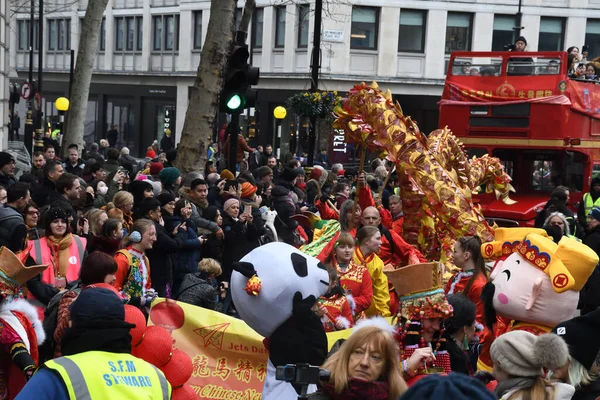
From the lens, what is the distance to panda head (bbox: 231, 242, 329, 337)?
557 centimetres

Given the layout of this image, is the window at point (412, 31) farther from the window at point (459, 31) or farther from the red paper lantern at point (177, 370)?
the red paper lantern at point (177, 370)

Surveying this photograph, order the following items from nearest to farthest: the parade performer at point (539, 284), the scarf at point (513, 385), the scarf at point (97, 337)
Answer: the scarf at point (97, 337)
the scarf at point (513, 385)
the parade performer at point (539, 284)

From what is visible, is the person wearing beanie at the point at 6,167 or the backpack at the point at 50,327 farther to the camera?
the person wearing beanie at the point at 6,167

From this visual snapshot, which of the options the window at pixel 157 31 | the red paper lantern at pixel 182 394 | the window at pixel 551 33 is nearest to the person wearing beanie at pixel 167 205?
the red paper lantern at pixel 182 394

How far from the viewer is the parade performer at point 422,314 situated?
5.64m

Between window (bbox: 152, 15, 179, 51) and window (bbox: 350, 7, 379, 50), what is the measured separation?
382 inches

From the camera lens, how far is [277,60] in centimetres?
3962

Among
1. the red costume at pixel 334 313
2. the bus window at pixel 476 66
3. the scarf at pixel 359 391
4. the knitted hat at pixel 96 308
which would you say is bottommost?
the red costume at pixel 334 313

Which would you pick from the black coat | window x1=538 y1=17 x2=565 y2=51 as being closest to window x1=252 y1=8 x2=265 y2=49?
window x1=538 y1=17 x2=565 y2=51

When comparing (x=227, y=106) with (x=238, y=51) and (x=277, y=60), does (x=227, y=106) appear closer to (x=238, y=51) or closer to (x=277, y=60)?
(x=238, y=51)

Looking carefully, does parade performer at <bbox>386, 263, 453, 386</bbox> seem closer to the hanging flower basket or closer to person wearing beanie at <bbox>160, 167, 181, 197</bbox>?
person wearing beanie at <bbox>160, 167, 181, 197</bbox>

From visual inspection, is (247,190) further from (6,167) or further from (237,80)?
(6,167)

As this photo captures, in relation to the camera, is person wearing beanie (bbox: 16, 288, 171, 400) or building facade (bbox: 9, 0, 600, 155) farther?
building facade (bbox: 9, 0, 600, 155)

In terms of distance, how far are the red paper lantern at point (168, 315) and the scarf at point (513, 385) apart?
3627mm
